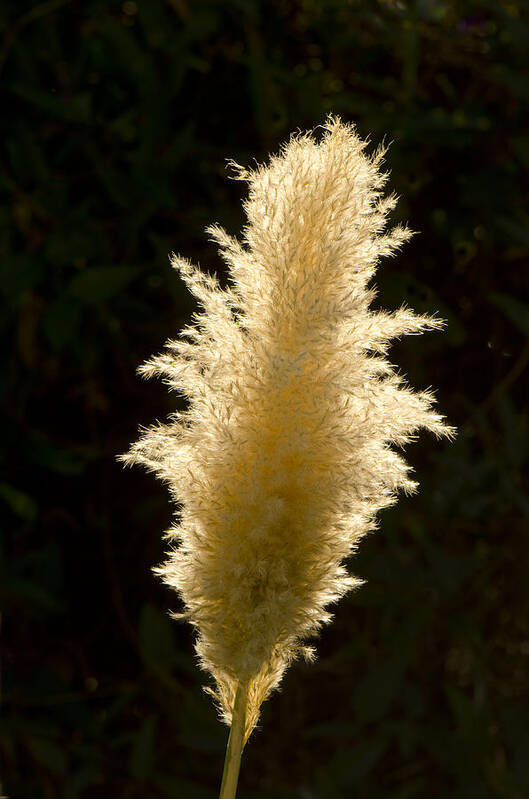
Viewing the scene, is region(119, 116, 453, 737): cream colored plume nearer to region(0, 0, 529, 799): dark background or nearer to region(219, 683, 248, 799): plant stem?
region(219, 683, 248, 799): plant stem

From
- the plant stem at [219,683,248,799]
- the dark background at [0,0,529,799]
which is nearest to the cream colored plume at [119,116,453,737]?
the plant stem at [219,683,248,799]

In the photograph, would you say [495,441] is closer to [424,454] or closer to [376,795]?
[424,454]

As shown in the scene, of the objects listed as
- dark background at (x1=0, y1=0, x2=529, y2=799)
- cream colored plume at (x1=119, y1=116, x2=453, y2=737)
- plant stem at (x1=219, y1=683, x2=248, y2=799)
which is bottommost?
plant stem at (x1=219, y1=683, x2=248, y2=799)

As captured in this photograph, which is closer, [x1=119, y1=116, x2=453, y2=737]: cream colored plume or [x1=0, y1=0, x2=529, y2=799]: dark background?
[x1=119, y1=116, x2=453, y2=737]: cream colored plume

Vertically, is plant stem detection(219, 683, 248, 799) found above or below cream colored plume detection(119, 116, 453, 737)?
below

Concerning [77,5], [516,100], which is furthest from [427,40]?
Result: [77,5]

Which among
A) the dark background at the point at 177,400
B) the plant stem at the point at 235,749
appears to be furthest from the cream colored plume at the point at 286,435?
the dark background at the point at 177,400

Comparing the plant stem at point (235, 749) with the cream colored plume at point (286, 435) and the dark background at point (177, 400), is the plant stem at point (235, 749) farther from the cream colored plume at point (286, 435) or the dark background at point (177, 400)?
the dark background at point (177, 400)
